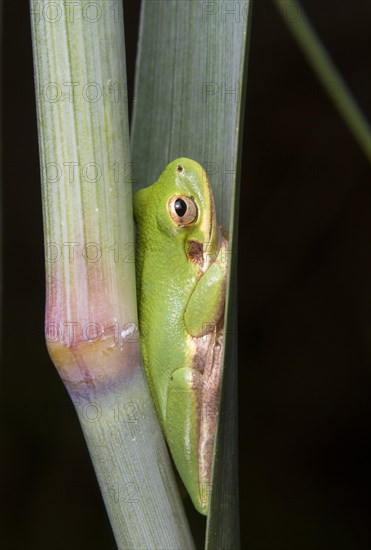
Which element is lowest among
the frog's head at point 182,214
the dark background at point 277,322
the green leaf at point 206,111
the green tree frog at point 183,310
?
the dark background at point 277,322

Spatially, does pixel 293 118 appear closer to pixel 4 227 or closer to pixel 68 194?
pixel 4 227

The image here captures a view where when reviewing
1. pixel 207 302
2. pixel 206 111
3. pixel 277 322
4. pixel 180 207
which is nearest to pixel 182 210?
pixel 180 207

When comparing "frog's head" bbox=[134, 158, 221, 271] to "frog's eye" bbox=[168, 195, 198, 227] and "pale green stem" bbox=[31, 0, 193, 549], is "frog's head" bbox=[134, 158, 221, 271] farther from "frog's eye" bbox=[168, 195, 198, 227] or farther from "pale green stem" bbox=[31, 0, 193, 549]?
"pale green stem" bbox=[31, 0, 193, 549]

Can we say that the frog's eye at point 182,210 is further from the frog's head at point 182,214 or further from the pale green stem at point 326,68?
the pale green stem at point 326,68

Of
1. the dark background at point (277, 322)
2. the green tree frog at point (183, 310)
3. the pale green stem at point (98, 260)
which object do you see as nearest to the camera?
the pale green stem at point (98, 260)

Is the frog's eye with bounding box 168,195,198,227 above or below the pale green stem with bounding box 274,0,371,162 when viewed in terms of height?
below

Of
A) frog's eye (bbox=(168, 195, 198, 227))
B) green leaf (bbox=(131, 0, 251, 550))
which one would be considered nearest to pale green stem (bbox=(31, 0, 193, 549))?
green leaf (bbox=(131, 0, 251, 550))

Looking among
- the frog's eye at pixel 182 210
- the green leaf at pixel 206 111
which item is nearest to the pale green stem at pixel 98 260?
the green leaf at pixel 206 111
